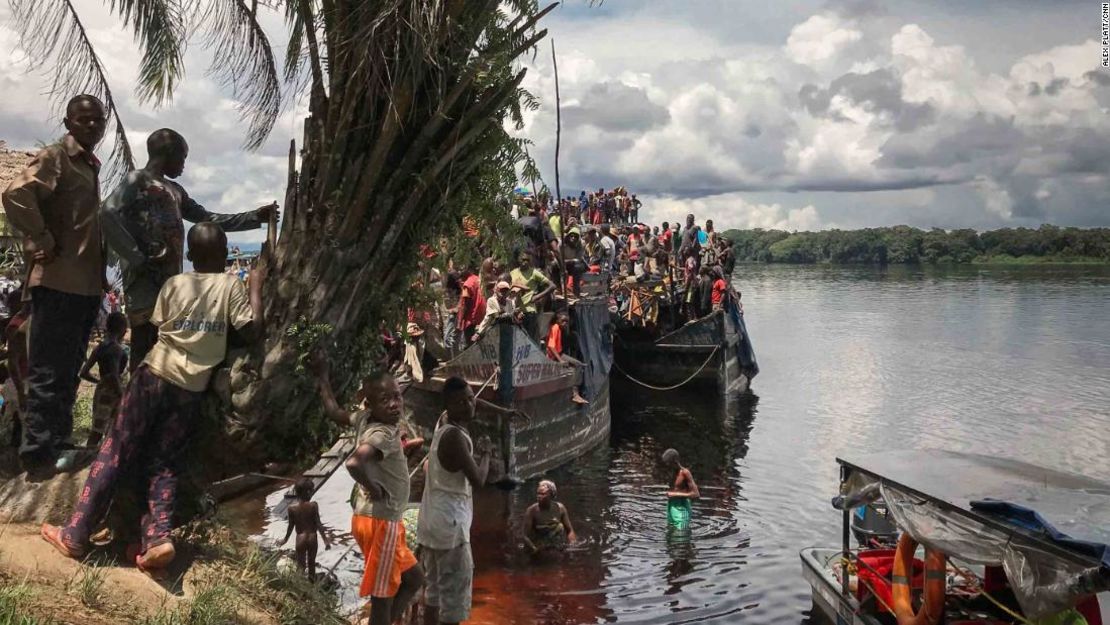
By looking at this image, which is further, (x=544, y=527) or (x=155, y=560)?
(x=544, y=527)

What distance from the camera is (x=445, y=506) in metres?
5.21

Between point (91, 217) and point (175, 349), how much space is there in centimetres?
106

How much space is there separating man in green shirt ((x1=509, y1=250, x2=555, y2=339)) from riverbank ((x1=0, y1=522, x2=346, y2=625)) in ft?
31.5

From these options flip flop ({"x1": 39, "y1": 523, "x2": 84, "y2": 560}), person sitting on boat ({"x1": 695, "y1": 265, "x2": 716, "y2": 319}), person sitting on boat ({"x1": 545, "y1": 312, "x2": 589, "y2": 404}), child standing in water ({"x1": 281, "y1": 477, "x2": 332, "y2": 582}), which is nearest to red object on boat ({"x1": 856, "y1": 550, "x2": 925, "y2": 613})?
child standing in water ({"x1": 281, "y1": 477, "x2": 332, "y2": 582})

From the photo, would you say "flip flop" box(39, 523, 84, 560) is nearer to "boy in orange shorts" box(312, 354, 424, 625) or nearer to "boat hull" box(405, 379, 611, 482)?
"boy in orange shorts" box(312, 354, 424, 625)

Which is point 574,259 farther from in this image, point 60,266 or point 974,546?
point 60,266

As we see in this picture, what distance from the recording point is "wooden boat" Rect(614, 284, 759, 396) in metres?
25.7

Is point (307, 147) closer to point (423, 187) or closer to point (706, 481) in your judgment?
point (423, 187)

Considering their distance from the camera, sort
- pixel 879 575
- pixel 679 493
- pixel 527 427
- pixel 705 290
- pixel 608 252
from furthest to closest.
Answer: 1. pixel 705 290
2. pixel 608 252
3. pixel 527 427
4. pixel 679 493
5. pixel 879 575

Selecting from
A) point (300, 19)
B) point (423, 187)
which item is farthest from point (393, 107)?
point (300, 19)

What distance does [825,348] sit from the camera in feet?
143

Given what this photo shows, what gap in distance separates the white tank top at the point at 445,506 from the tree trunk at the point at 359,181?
27.2 inches

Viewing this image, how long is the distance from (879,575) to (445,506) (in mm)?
4402

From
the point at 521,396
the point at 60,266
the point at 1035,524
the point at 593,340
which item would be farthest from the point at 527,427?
the point at 60,266
